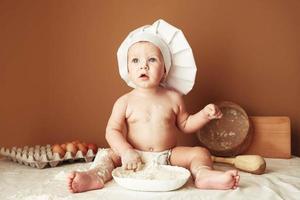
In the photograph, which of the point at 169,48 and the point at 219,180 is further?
the point at 169,48

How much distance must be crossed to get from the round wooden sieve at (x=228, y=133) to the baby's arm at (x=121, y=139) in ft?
0.91

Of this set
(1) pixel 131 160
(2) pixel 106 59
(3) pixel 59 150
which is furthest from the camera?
(2) pixel 106 59

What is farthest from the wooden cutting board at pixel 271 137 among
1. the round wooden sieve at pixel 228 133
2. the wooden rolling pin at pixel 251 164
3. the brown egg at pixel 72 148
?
the brown egg at pixel 72 148

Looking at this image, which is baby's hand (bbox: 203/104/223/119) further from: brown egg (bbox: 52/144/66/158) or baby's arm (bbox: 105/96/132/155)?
brown egg (bbox: 52/144/66/158)

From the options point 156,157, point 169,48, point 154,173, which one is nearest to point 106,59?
point 169,48

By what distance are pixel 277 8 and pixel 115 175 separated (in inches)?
30.4

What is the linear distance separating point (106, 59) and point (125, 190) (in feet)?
2.07

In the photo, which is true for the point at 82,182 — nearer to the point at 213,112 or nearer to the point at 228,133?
the point at 213,112

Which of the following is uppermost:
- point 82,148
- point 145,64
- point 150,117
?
point 145,64

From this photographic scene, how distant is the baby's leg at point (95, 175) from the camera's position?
2.77ft

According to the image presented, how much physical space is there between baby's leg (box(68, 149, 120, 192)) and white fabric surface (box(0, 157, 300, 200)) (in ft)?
0.05

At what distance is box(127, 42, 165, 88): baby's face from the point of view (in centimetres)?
107

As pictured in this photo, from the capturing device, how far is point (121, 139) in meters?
1.06

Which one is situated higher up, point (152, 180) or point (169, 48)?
point (169, 48)
